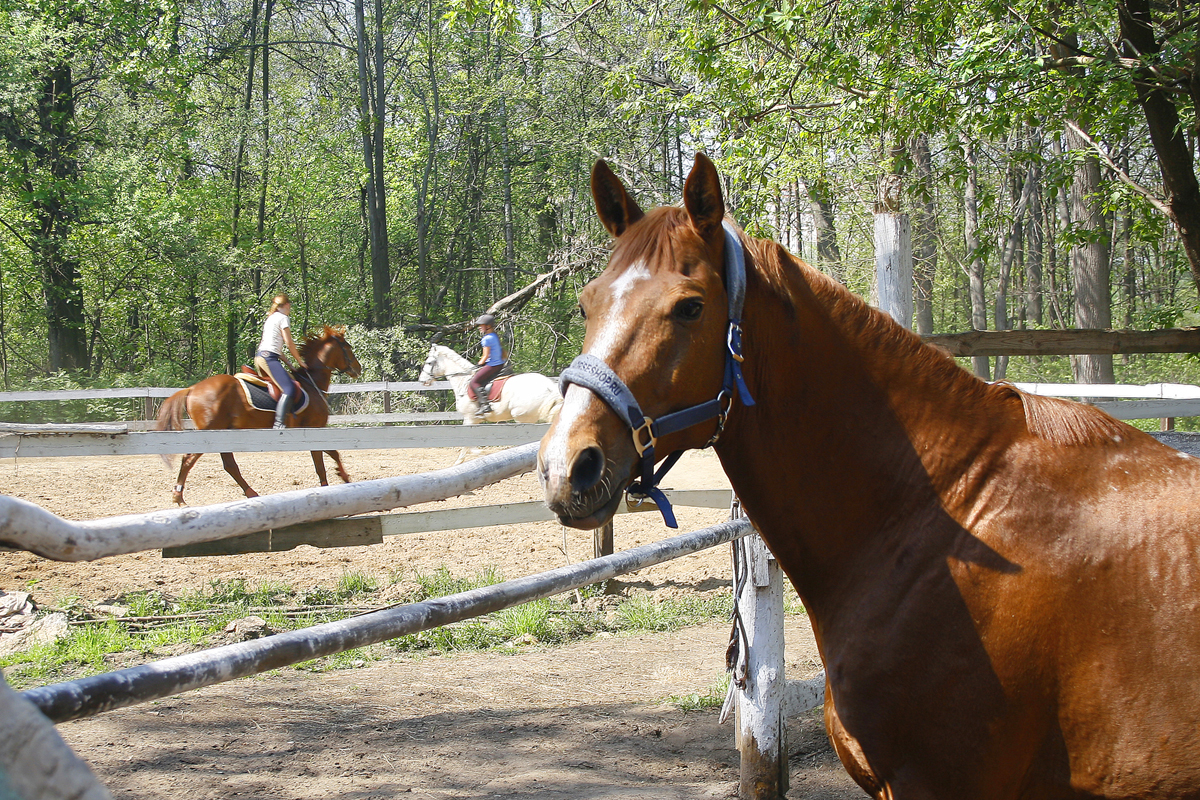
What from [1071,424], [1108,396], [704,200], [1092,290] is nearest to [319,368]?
[1108,396]

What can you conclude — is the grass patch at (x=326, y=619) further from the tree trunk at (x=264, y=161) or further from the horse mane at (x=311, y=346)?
the tree trunk at (x=264, y=161)

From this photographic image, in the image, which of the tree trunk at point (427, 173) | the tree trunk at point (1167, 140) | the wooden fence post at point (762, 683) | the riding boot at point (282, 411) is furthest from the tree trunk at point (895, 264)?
the tree trunk at point (427, 173)

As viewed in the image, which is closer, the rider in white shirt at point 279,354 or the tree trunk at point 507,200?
the rider in white shirt at point 279,354

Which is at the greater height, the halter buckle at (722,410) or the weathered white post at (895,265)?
the weathered white post at (895,265)

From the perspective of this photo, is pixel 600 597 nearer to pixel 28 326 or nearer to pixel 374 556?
pixel 374 556

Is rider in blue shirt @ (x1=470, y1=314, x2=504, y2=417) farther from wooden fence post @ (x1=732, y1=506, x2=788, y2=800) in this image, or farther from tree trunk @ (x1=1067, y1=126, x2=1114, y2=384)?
wooden fence post @ (x1=732, y1=506, x2=788, y2=800)

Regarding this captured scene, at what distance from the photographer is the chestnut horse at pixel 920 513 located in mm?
1658

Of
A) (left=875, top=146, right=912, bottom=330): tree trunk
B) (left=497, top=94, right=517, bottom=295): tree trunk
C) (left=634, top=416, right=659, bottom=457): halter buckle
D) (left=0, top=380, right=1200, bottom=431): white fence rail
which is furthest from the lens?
(left=497, top=94, right=517, bottom=295): tree trunk

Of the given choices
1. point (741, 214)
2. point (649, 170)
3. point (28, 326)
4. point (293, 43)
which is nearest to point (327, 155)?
point (293, 43)

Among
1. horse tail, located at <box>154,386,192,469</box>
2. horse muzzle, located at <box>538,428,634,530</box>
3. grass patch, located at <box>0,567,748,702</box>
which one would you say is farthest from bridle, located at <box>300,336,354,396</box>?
horse muzzle, located at <box>538,428,634,530</box>

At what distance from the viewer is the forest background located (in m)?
12.1

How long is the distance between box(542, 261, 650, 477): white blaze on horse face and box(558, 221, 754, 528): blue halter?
2 centimetres

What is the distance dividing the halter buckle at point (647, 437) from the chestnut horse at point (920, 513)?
2 cm

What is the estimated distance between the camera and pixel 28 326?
26.1m
